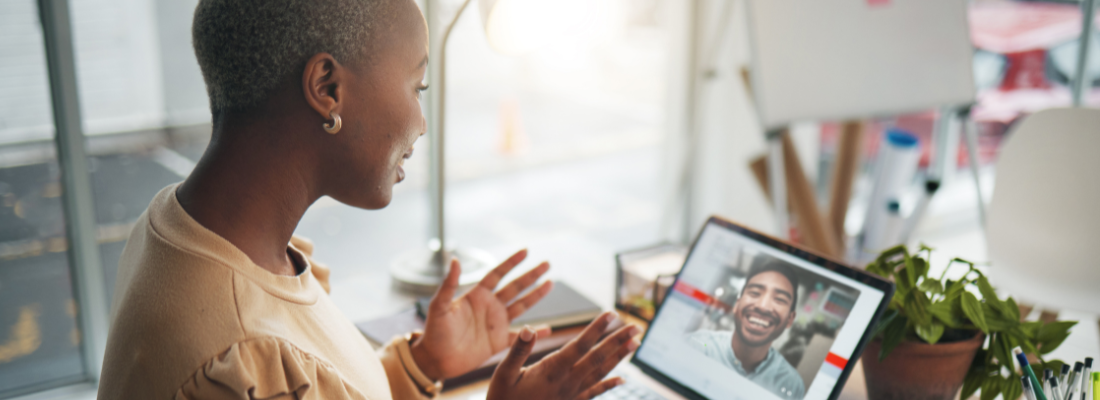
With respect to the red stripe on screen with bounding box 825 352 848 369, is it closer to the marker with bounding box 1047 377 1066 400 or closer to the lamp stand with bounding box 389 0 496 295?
the marker with bounding box 1047 377 1066 400

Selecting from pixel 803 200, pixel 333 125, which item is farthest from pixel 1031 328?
pixel 803 200

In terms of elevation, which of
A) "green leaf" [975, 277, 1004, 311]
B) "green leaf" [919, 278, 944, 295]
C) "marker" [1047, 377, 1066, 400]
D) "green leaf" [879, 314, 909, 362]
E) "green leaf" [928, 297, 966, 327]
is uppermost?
"green leaf" [975, 277, 1004, 311]

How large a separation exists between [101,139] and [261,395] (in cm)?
369

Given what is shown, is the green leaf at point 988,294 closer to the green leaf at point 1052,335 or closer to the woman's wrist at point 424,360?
the green leaf at point 1052,335

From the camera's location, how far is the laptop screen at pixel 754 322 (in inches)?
38.2

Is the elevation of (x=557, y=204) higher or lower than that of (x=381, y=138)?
lower

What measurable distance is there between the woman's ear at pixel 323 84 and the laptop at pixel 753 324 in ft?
2.06

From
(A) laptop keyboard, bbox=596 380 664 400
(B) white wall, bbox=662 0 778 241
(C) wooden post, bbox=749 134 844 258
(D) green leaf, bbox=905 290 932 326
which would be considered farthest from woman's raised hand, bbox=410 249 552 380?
(B) white wall, bbox=662 0 778 241

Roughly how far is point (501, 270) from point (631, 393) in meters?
0.27

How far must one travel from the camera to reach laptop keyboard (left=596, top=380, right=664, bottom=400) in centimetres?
110

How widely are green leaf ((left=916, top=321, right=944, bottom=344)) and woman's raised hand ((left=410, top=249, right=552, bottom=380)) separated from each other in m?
0.49

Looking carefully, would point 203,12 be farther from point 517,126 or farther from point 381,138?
point 517,126

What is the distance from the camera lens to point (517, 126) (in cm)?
466

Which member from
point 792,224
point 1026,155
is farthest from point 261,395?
point 792,224
